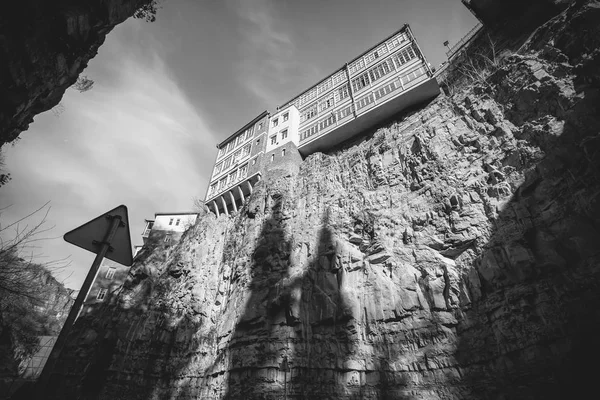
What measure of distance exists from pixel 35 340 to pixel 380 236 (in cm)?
3308

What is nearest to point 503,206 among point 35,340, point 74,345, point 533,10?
point 533,10

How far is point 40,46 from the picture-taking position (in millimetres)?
5688

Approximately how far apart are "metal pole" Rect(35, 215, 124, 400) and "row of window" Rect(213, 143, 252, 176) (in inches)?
1216

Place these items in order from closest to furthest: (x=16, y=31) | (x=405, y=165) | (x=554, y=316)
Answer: (x=16, y=31), (x=554, y=316), (x=405, y=165)

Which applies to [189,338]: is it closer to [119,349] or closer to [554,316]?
[119,349]

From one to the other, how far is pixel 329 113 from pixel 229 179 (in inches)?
542

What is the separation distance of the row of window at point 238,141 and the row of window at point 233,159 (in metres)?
1.62

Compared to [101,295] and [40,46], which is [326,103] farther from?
[101,295]

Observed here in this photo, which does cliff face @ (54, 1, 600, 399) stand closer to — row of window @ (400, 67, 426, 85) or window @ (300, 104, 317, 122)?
row of window @ (400, 67, 426, 85)

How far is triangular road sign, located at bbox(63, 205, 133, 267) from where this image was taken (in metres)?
3.74

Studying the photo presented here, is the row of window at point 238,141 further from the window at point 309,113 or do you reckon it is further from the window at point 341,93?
the window at point 341,93

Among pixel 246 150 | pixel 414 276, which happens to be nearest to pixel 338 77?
pixel 246 150

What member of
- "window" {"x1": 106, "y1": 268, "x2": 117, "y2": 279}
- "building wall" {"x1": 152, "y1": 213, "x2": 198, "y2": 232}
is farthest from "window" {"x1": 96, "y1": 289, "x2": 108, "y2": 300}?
"building wall" {"x1": 152, "y1": 213, "x2": 198, "y2": 232}

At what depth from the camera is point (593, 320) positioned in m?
10.2
